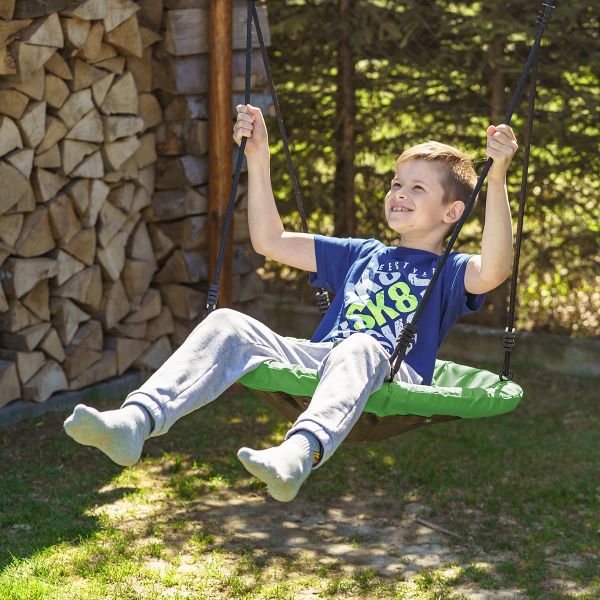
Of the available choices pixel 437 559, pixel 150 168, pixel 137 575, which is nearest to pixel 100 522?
pixel 137 575

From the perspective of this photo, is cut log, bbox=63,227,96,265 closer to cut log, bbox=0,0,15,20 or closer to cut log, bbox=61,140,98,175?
cut log, bbox=61,140,98,175

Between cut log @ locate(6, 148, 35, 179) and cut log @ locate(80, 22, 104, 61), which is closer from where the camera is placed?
cut log @ locate(6, 148, 35, 179)

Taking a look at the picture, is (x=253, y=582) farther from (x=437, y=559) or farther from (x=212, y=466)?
(x=212, y=466)

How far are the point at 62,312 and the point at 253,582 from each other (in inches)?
71.9

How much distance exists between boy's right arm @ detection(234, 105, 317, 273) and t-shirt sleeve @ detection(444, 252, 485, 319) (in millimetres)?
436

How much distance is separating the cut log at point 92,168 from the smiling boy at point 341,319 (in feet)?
5.17

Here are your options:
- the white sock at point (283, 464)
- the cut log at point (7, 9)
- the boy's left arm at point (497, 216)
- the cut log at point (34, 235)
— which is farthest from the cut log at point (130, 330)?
the white sock at point (283, 464)

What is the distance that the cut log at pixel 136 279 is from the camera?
489 centimetres

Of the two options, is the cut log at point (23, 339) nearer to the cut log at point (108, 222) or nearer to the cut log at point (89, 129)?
the cut log at point (108, 222)

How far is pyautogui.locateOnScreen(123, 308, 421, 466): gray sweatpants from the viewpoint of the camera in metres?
2.41

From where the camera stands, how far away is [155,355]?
5109mm

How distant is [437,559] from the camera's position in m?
3.43

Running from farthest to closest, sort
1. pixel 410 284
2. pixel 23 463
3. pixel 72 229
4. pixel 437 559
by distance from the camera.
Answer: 1. pixel 72 229
2. pixel 23 463
3. pixel 437 559
4. pixel 410 284

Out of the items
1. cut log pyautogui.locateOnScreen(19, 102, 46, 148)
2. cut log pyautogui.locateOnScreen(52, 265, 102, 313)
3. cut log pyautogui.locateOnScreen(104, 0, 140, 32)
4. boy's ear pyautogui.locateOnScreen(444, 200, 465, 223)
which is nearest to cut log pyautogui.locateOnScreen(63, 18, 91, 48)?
cut log pyautogui.locateOnScreen(104, 0, 140, 32)
